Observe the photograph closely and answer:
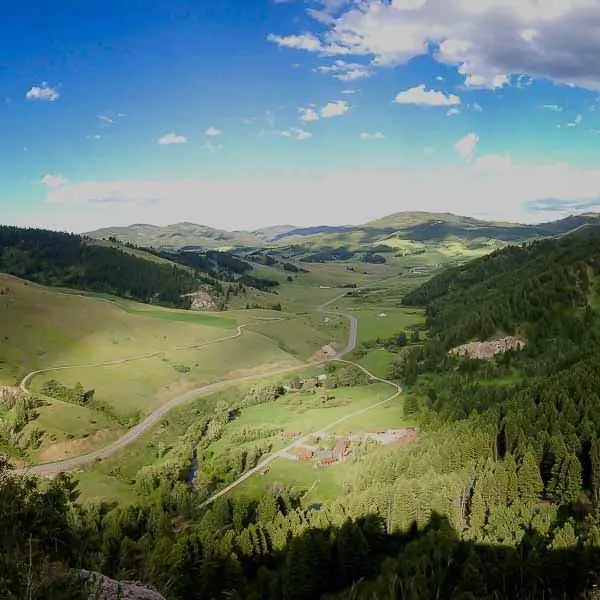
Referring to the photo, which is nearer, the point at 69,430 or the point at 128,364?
the point at 69,430

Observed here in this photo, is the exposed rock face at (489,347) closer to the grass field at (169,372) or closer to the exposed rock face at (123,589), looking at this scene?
the grass field at (169,372)

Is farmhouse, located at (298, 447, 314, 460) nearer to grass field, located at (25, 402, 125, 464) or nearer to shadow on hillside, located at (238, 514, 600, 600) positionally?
shadow on hillside, located at (238, 514, 600, 600)

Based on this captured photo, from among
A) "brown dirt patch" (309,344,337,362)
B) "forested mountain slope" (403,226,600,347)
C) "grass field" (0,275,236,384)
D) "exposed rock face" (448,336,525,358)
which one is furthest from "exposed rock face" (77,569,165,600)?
"brown dirt patch" (309,344,337,362)

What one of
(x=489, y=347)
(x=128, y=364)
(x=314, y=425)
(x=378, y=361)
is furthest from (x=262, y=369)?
(x=489, y=347)

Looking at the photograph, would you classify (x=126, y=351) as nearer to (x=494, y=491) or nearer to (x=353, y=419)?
(x=353, y=419)

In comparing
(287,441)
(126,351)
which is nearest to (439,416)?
(287,441)

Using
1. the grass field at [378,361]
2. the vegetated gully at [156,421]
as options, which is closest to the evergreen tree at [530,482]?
the vegetated gully at [156,421]

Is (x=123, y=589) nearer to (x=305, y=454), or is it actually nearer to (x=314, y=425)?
(x=305, y=454)
